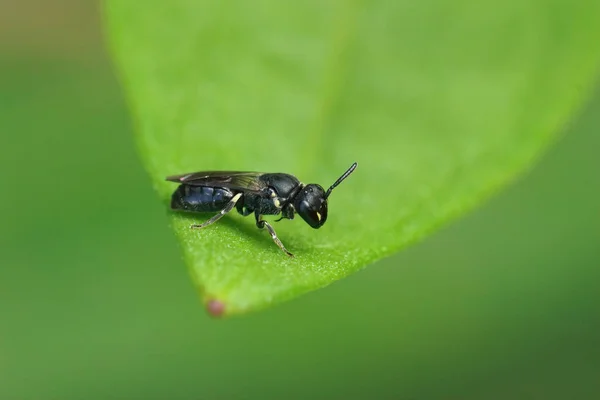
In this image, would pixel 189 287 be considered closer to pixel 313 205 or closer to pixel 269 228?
pixel 269 228

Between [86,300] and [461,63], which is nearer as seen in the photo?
[461,63]

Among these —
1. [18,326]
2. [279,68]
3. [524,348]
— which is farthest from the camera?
[524,348]

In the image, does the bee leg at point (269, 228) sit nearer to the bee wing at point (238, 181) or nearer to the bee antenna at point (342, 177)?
the bee wing at point (238, 181)

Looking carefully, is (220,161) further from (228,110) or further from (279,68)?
(279,68)

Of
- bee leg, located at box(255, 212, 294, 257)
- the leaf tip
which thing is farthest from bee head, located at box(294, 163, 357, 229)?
the leaf tip

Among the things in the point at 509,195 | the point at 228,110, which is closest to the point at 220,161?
the point at 228,110
